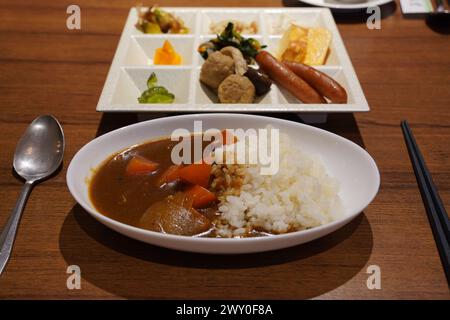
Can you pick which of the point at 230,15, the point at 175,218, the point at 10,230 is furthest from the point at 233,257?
the point at 230,15

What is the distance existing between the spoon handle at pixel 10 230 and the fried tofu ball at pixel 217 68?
3.41ft

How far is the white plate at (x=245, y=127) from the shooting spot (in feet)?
4.26

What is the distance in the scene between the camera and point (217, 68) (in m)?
2.14

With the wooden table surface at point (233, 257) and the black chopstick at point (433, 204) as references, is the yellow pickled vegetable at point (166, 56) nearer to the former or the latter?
the wooden table surface at point (233, 257)

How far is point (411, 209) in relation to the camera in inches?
63.7

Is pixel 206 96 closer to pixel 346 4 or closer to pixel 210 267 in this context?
pixel 210 267

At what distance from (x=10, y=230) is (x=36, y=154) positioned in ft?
1.42

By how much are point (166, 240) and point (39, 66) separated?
1.70 metres

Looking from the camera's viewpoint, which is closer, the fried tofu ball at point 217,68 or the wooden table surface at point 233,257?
the wooden table surface at point 233,257

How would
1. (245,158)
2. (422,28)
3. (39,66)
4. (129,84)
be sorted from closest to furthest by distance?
(245,158), (129,84), (39,66), (422,28)

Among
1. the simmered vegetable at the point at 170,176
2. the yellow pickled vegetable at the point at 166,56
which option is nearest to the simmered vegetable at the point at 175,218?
the simmered vegetable at the point at 170,176

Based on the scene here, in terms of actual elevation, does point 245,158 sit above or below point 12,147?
above
